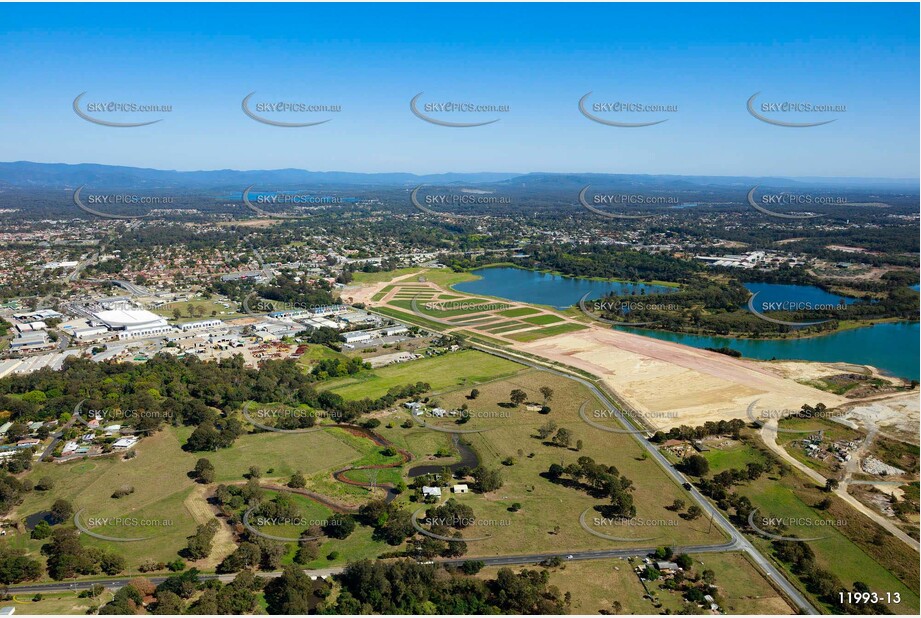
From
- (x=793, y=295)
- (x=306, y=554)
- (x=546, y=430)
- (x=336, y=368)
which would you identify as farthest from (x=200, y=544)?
(x=793, y=295)

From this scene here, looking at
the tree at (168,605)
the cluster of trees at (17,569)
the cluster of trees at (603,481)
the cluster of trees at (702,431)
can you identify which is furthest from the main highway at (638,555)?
the cluster of trees at (702,431)

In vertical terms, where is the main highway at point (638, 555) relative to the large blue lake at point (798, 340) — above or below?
below

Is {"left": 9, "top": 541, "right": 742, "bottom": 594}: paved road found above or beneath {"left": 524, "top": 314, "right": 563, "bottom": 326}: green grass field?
beneath

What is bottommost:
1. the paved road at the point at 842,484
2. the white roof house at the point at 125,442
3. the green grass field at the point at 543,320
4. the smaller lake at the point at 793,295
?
the paved road at the point at 842,484

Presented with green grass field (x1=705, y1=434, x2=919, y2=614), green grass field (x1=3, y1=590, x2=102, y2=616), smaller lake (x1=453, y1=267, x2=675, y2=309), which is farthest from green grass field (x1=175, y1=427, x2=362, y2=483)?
smaller lake (x1=453, y1=267, x2=675, y2=309)

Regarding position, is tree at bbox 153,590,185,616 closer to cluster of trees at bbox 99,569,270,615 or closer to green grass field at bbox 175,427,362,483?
cluster of trees at bbox 99,569,270,615

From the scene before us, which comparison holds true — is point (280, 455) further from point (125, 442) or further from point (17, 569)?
point (17, 569)

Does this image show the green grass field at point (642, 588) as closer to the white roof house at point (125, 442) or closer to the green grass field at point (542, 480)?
the green grass field at point (542, 480)
